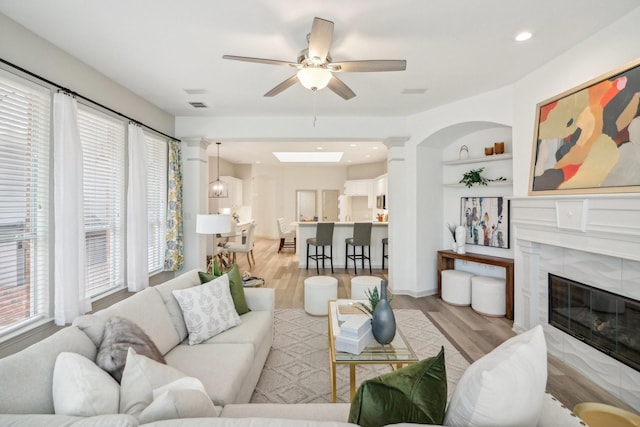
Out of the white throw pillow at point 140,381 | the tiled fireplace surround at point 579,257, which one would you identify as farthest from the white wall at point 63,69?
the tiled fireplace surround at point 579,257

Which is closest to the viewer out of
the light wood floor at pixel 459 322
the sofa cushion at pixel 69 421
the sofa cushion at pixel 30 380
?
the sofa cushion at pixel 69 421

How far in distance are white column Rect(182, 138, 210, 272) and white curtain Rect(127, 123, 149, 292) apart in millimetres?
1048

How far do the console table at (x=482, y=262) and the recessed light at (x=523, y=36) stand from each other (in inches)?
100

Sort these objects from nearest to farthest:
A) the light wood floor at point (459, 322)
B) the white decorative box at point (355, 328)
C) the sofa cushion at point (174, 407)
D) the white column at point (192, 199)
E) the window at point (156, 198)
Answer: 1. the sofa cushion at point (174, 407)
2. the white decorative box at point (355, 328)
3. the light wood floor at point (459, 322)
4. the window at point (156, 198)
5. the white column at point (192, 199)

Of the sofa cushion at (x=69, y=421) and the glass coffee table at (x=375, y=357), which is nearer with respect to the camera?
the sofa cushion at (x=69, y=421)

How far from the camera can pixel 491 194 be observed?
14.2 ft

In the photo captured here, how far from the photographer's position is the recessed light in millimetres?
2438

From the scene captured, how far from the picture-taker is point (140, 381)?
1.17 m

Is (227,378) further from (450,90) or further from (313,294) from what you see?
(450,90)

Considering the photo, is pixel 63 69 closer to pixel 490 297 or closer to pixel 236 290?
pixel 236 290

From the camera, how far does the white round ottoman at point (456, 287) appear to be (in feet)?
13.8

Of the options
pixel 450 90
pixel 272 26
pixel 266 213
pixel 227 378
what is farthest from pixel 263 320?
pixel 266 213

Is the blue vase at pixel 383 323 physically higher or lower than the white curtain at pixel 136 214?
lower

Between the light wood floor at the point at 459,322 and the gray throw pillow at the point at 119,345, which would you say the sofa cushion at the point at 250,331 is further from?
the light wood floor at the point at 459,322
